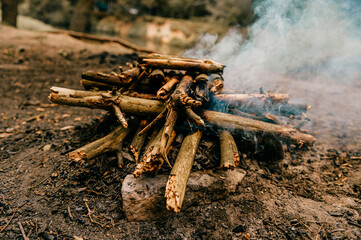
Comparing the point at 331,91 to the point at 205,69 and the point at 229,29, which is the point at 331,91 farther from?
the point at 229,29

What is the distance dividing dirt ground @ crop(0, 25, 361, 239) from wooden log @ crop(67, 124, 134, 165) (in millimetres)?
165

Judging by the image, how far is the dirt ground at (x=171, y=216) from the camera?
2.00m

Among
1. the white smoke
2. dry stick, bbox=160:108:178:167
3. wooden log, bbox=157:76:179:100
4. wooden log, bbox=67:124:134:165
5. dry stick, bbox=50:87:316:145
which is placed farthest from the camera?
the white smoke

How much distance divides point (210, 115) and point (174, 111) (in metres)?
0.57

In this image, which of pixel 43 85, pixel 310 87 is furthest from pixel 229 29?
pixel 43 85

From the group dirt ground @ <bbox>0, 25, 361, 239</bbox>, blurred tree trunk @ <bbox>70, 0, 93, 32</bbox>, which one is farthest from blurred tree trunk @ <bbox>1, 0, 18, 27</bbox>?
dirt ground @ <bbox>0, 25, 361, 239</bbox>

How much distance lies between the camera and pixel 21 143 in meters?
3.10

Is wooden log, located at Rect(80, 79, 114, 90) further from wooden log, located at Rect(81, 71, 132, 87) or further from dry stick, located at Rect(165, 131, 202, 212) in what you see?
dry stick, located at Rect(165, 131, 202, 212)

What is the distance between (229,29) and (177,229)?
1588cm

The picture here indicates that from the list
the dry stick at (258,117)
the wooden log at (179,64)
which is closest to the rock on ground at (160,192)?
the dry stick at (258,117)

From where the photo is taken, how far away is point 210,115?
8.44ft

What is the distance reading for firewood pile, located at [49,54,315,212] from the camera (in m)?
2.17

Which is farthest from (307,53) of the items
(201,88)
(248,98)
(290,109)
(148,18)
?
(148,18)

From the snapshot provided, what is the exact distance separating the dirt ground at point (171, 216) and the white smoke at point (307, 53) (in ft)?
5.12
